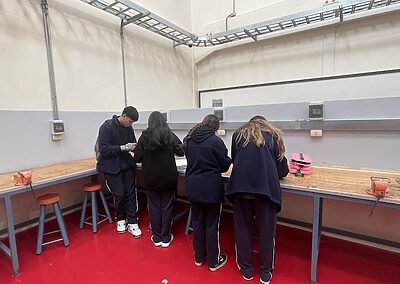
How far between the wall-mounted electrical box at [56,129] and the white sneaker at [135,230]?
1.36m

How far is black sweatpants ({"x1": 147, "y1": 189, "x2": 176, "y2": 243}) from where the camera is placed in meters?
2.20

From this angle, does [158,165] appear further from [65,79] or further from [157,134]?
[65,79]

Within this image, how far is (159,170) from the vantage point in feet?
6.79

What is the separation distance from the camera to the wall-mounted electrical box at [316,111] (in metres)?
2.05

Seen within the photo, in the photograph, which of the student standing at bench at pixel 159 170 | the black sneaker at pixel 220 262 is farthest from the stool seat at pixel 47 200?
the black sneaker at pixel 220 262

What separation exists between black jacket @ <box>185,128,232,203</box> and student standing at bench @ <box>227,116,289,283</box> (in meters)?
0.11

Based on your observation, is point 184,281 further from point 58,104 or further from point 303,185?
point 58,104

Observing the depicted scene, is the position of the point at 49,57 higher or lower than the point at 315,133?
higher

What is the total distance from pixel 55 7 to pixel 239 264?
336cm

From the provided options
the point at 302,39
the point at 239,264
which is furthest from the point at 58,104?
the point at 302,39

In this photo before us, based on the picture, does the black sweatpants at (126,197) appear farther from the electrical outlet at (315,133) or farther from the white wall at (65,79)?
the electrical outlet at (315,133)

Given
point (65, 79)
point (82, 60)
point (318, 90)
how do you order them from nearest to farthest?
1. point (65, 79)
2. point (82, 60)
3. point (318, 90)

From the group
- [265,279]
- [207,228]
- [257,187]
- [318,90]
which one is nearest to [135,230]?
[207,228]

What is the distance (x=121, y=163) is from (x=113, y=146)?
9.0 inches
